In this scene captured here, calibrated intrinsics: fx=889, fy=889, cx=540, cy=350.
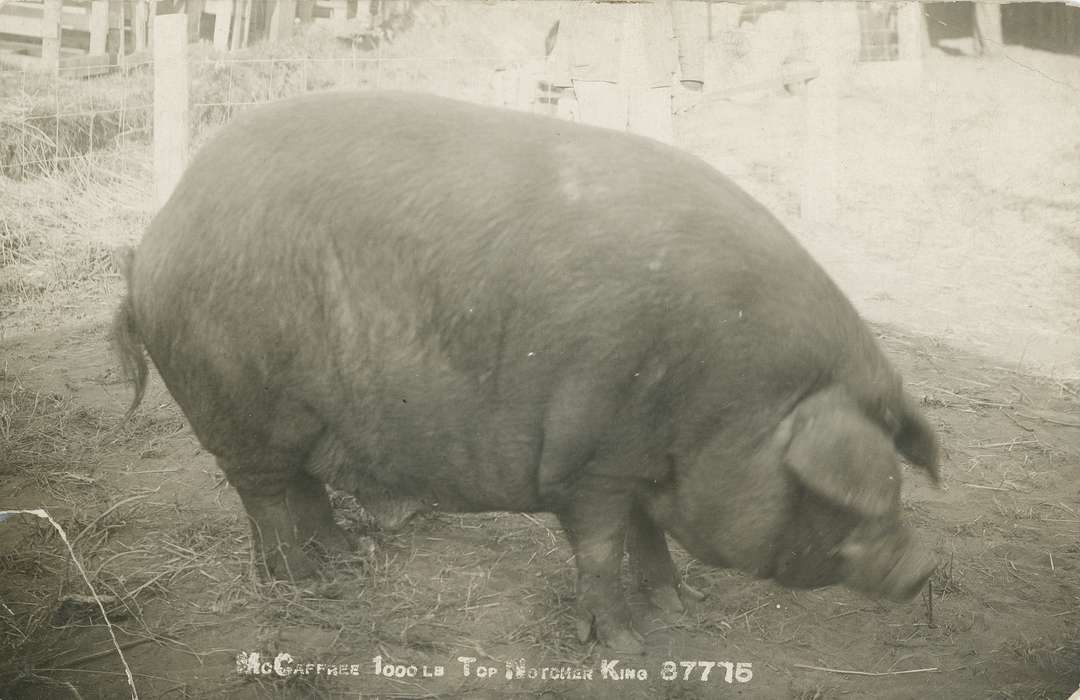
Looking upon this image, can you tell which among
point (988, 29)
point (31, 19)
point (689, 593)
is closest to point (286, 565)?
point (689, 593)

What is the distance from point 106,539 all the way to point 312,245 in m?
1.38

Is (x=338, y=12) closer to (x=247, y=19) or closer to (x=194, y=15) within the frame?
(x=247, y=19)

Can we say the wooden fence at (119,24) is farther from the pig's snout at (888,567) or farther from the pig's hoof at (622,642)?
the pig's snout at (888,567)

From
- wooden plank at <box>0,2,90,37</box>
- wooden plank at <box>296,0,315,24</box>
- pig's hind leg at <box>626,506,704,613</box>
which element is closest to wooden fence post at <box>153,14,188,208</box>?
wooden plank at <box>0,2,90,37</box>

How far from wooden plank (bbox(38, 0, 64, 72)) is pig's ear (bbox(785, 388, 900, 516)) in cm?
277

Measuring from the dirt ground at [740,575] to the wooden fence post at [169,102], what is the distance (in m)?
0.22

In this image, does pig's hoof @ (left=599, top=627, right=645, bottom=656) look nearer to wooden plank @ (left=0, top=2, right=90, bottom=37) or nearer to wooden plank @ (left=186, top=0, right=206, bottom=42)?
wooden plank @ (left=186, top=0, right=206, bottom=42)

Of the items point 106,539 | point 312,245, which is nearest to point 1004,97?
point 312,245

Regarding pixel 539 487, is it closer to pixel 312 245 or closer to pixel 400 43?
pixel 312 245

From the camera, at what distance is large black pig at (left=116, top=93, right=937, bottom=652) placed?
2590 mm

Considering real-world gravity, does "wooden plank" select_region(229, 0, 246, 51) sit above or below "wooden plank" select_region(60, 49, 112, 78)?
above

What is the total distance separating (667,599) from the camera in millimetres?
3305

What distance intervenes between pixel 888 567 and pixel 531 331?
4.72 ft

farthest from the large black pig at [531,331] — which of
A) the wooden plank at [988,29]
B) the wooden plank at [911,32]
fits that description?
the wooden plank at [988,29]
